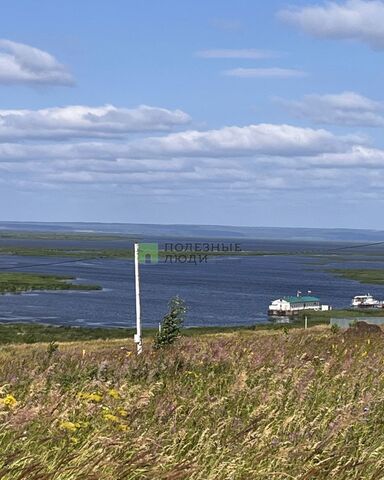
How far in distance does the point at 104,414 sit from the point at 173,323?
14.4 m

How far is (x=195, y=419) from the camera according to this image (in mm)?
5352

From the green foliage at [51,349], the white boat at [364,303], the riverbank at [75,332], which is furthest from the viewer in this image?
the white boat at [364,303]

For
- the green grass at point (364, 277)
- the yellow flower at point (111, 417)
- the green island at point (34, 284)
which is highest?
the yellow flower at point (111, 417)

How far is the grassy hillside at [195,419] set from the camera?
418 cm

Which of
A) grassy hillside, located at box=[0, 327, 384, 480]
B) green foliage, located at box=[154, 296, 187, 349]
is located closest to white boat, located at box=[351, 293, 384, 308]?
green foliage, located at box=[154, 296, 187, 349]

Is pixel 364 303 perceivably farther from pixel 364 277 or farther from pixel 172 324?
pixel 172 324

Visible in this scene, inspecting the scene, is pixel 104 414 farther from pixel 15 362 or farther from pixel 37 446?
pixel 15 362

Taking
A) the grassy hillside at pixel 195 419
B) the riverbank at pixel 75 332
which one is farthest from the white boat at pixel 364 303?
the grassy hillside at pixel 195 419

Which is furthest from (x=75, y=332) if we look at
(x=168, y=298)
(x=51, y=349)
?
(x=51, y=349)

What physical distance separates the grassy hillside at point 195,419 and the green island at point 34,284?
104m

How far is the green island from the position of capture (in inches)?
4422

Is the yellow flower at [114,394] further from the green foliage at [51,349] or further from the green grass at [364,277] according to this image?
the green grass at [364,277]

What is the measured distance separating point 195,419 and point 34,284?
114931 millimetres

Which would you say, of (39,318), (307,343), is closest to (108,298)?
(39,318)
